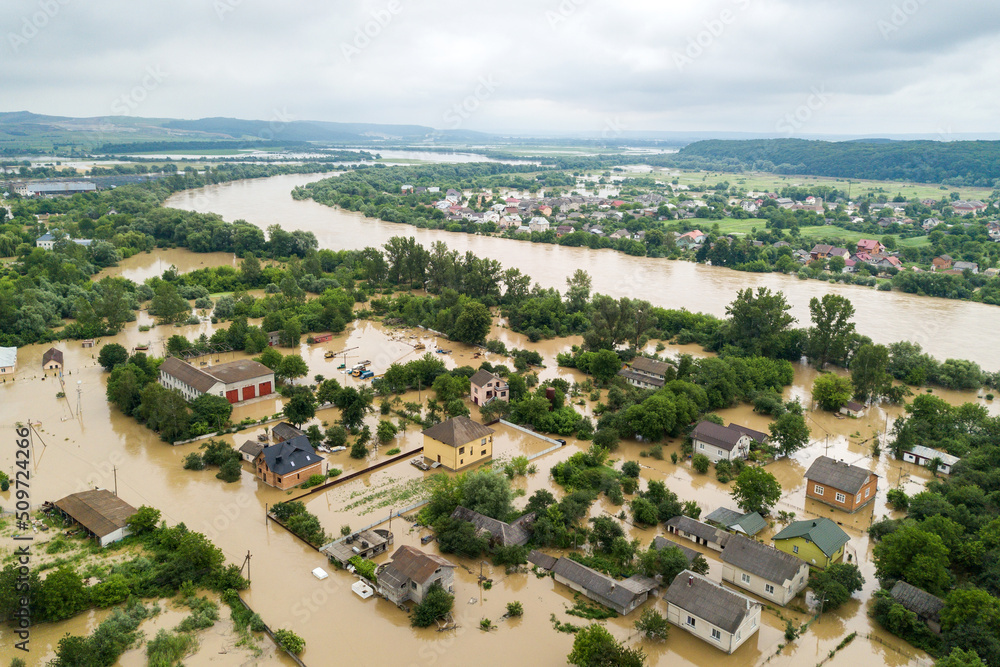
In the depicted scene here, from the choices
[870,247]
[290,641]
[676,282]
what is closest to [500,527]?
[290,641]

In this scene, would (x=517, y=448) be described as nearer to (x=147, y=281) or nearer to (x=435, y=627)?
(x=435, y=627)

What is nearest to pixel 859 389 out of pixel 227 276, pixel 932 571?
pixel 932 571

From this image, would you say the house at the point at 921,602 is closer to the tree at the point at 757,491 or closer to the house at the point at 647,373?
the tree at the point at 757,491

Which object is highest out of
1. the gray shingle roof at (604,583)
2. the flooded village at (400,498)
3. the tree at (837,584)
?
the tree at (837,584)

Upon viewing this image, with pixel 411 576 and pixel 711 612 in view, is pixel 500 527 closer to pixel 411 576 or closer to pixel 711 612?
pixel 411 576

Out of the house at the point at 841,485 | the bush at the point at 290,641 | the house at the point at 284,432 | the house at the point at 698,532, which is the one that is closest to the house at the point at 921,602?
the house at the point at 698,532

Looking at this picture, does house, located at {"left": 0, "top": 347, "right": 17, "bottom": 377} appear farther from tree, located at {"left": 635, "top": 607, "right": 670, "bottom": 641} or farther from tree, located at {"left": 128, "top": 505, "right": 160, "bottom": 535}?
tree, located at {"left": 635, "top": 607, "right": 670, "bottom": 641}
